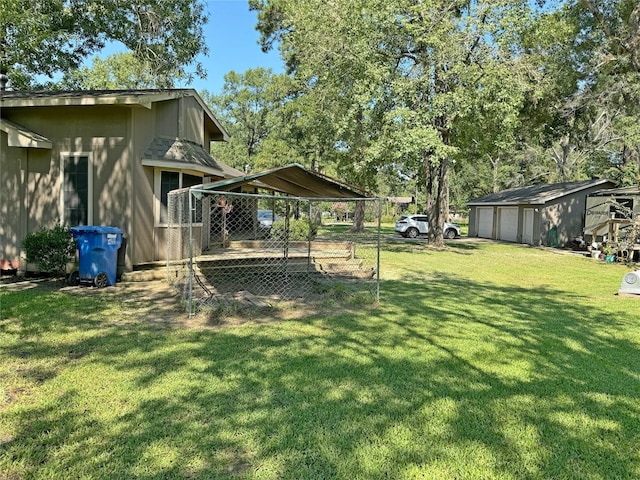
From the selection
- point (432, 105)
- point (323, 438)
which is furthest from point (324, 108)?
point (323, 438)

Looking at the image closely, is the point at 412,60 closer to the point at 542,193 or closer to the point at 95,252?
the point at 542,193

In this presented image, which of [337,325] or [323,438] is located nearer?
[323,438]

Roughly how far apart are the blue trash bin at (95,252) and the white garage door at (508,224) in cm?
2370

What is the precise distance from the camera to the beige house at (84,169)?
871 centimetres

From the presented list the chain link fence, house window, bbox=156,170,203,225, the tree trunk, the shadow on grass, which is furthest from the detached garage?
house window, bbox=156,170,203,225

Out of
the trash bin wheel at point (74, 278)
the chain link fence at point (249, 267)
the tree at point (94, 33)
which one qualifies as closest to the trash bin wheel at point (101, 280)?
the trash bin wheel at point (74, 278)

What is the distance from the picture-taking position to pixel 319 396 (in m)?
3.56

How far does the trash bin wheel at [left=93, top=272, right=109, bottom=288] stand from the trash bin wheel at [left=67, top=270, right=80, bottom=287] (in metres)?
0.43

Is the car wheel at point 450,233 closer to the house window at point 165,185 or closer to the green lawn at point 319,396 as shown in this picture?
the house window at point 165,185

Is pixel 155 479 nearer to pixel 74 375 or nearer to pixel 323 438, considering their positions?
pixel 323 438

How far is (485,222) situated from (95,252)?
2617 cm

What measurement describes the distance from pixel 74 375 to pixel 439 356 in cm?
373

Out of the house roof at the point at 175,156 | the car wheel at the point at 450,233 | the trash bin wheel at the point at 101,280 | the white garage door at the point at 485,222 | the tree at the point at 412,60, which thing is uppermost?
the tree at the point at 412,60

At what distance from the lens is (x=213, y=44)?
605 inches
